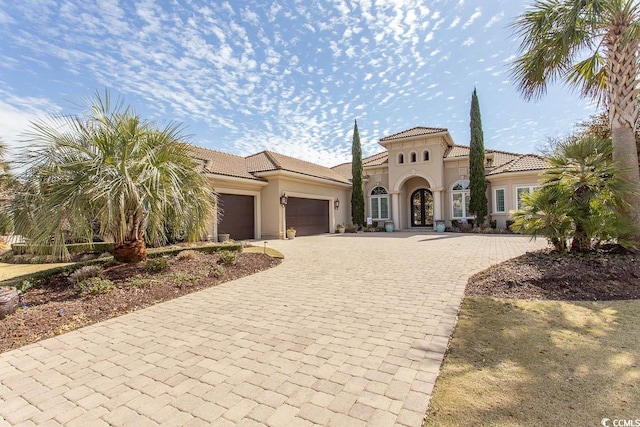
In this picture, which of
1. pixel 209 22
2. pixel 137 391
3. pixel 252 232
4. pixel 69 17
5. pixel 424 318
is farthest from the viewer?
pixel 252 232

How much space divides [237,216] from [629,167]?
16.3 m

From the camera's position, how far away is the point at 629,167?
7480 mm

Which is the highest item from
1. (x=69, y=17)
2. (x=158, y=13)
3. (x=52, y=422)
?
(x=158, y=13)

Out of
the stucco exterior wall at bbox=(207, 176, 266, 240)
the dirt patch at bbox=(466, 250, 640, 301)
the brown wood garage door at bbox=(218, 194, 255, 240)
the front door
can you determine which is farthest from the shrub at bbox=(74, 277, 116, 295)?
the front door

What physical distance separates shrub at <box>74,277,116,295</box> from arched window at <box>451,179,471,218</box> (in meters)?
23.0

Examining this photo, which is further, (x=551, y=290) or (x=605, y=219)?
(x=605, y=219)

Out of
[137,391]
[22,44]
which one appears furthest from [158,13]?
[137,391]

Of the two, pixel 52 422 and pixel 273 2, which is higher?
pixel 273 2

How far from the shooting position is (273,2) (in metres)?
9.74

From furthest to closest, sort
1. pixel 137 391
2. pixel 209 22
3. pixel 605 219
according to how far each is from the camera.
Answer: pixel 209 22 → pixel 605 219 → pixel 137 391

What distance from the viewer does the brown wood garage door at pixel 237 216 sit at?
17.0 meters

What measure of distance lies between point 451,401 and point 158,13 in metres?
11.1

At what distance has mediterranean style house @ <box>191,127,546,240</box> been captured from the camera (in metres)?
18.2

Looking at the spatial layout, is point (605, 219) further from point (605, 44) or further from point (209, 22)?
point (209, 22)
